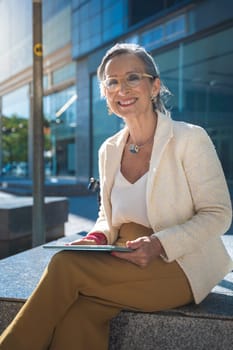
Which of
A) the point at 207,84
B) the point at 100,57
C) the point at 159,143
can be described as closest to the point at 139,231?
the point at 159,143

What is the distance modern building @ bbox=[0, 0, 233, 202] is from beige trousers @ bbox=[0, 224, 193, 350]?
4.36 metres

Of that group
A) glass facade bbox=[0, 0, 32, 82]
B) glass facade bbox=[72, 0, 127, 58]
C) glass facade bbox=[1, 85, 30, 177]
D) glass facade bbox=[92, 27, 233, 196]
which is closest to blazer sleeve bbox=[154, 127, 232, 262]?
glass facade bbox=[92, 27, 233, 196]

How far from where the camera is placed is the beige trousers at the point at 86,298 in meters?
2.01

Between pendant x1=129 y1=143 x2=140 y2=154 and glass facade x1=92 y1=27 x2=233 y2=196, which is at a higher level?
glass facade x1=92 y1=27 x2=233 y2=196

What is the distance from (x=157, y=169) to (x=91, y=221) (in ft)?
25.2

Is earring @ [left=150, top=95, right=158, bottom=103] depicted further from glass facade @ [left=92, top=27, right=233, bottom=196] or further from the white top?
glass facade @ [left=92, top=27, right=233, bottom=196]

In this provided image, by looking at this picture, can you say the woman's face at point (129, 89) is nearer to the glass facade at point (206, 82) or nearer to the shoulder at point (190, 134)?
the shoulder at point (190, 134)

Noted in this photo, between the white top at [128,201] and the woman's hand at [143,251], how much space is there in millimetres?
284

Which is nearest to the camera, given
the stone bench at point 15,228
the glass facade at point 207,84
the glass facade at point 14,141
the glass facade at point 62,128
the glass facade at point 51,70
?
the stone bench at point 15,228

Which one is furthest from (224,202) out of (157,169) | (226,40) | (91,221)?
(226,40)

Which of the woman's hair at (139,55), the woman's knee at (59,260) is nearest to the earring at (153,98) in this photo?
the woman's hair at (139,55)

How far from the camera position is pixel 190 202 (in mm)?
2336

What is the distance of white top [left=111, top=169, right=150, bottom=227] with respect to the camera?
8.01 feet

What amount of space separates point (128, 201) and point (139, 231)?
0.17m
